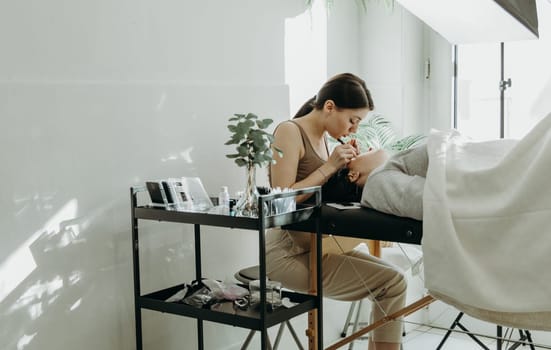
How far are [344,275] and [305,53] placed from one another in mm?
1303

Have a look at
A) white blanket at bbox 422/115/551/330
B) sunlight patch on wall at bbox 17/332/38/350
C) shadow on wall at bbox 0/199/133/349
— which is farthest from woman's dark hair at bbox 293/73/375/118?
sunlight patch on wall at bbox 17/332/38/350

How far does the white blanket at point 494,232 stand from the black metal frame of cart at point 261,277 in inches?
17.5

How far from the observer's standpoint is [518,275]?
1797mm

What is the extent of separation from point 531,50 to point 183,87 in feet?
6.33

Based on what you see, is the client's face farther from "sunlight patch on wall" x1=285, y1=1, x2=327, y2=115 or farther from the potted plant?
"sunlight patch on wall" x1=285, y1=1, x2=327, y2=115

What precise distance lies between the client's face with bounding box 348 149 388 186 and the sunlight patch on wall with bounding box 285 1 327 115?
0.91 meters

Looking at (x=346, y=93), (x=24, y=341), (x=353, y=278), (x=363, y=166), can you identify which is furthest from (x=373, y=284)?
(x=24, y=341)

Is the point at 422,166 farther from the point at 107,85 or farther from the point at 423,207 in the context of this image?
the point at 107,85

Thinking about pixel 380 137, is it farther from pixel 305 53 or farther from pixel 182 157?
pixel 182 157

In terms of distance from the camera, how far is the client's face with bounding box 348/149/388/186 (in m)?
2.50

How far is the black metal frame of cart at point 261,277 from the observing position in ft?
→ 6.73

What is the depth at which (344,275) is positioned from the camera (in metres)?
2.60

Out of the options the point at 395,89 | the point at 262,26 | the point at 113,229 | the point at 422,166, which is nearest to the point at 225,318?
the point at 113,229

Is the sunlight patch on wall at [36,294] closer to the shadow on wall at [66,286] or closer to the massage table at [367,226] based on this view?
the shadow on wall at [66,286]
